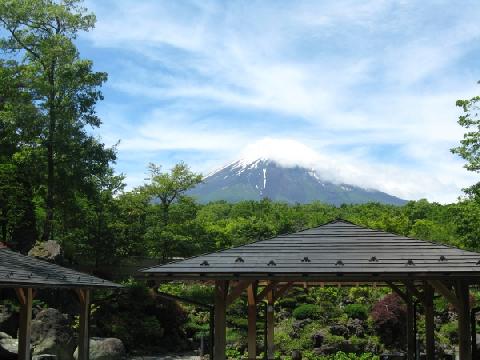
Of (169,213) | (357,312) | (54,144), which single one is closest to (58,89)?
(54,144)

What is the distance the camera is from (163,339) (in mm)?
21203

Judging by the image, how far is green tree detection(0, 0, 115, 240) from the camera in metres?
22.6

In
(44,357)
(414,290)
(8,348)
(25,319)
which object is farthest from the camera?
(44,357)

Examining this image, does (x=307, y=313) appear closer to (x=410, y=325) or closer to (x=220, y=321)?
(x=410, y=325)

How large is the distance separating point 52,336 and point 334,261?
1005 centimetres

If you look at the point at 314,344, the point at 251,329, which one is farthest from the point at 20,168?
the point at 251,329

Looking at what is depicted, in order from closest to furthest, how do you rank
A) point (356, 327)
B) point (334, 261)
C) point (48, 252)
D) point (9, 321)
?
point (334, 261), point (9, 321), point (48, 252), point (356, 327)

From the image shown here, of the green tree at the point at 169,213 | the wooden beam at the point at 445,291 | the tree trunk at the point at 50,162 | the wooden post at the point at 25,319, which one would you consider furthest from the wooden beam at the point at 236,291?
the green tree at the point at 169,213

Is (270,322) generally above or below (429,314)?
below

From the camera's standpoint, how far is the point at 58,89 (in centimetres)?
2255

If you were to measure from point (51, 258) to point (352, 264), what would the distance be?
1385 cm

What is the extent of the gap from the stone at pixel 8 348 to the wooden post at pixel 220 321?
7186 millimetres

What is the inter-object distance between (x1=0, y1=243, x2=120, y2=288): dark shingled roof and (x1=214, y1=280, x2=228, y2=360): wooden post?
10.5ft

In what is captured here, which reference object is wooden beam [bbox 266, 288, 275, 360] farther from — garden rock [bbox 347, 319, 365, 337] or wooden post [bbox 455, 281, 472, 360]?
garden rock [bbox 347, 319, 365, 337]
